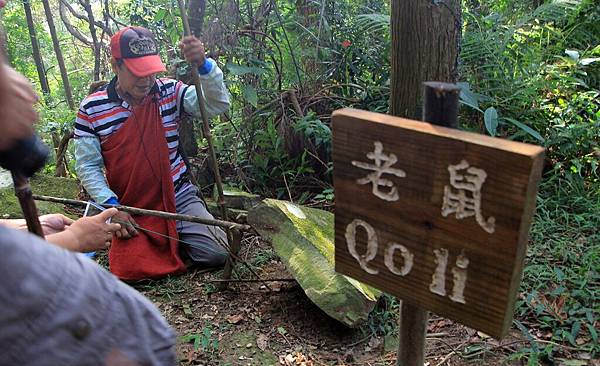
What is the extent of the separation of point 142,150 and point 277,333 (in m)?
1.58

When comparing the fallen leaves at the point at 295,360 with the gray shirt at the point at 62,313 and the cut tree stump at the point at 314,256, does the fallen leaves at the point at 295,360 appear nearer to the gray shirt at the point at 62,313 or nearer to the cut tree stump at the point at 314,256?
the cut tree stump at the point at 314,256

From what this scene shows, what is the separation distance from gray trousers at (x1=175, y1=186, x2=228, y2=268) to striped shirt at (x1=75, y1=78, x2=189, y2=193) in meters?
0.24

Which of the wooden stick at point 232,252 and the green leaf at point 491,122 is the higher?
the green leaf at point 491,122

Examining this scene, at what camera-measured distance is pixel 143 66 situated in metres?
3.21

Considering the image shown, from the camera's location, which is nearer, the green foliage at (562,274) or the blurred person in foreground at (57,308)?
the blurred person in foreground at (57,308)

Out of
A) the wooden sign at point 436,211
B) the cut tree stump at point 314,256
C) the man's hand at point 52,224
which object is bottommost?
the cut tree stump at point 314,256

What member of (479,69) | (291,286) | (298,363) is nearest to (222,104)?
(291,286)

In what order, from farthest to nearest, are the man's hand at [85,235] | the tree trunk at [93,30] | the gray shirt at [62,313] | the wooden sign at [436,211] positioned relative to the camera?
the tree trunk at [93,30] → the man's hand at [85,235] → the wooden sign at [436,211] → the gray shirt at [62,313]

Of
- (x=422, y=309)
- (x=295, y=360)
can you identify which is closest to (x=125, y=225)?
(x=295, y=360)

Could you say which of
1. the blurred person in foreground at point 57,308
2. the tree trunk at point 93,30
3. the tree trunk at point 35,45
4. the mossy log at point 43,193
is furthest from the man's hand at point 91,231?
the tree trunk at point 35,45

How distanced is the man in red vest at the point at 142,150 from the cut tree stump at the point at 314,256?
15.3 inches

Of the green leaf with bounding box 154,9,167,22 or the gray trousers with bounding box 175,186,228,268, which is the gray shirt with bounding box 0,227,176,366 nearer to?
the gray trousers with bounding box 175,186,228,268

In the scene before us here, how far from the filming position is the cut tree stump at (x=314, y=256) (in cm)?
263

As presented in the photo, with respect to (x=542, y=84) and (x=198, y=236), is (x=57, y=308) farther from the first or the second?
(x=542, y=84)
